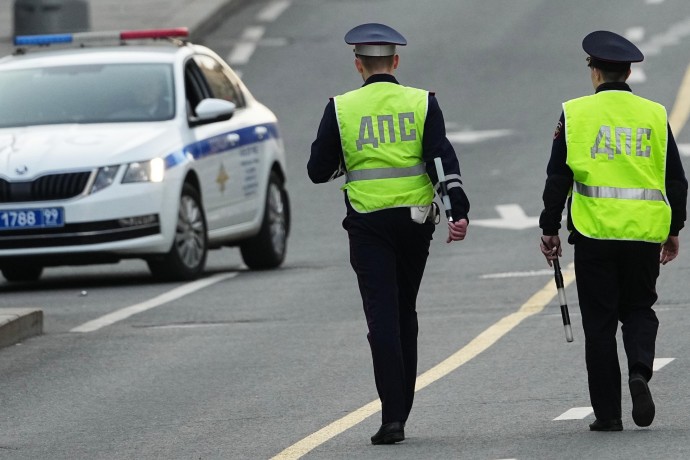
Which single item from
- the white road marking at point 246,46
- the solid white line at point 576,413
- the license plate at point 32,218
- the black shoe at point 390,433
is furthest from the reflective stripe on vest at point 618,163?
the white road marking at point 246,46

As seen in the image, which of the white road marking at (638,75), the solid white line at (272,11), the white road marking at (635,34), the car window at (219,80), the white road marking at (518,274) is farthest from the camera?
the solid white line at (272,11)

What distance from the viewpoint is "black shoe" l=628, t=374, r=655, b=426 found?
8648 mm

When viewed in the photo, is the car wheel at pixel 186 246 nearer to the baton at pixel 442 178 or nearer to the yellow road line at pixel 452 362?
the yellow road line at pixel 452 362

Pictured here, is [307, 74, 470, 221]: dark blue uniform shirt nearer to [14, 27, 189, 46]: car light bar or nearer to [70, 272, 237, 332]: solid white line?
[70, 272, 237, 332]: solid white line

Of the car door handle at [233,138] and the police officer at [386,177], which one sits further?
the car door handle at [233,138]

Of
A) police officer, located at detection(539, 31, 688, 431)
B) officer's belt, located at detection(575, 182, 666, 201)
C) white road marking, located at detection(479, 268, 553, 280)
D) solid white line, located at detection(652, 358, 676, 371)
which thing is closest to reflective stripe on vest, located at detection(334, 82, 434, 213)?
police officer, located at detection(539, 31, 688, 431)

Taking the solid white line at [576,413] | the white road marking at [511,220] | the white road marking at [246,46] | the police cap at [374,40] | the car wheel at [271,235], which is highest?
the police cap at [374,40]

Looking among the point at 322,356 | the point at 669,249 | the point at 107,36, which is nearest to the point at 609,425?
the point at 669,249

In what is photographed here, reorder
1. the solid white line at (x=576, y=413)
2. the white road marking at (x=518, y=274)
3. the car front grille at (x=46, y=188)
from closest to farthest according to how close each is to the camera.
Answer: the solid white line at (x=576, y=413) → the car front grille at (x=46, y=188) → the white road marking at (x=518, y=274)

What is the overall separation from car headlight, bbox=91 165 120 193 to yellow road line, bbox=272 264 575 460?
3.34 m

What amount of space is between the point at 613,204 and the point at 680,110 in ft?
55.2

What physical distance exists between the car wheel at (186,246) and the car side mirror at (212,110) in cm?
55

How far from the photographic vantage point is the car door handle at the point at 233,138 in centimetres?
1712

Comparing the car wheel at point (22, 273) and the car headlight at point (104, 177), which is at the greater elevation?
the car headlight at point (104, 177)
